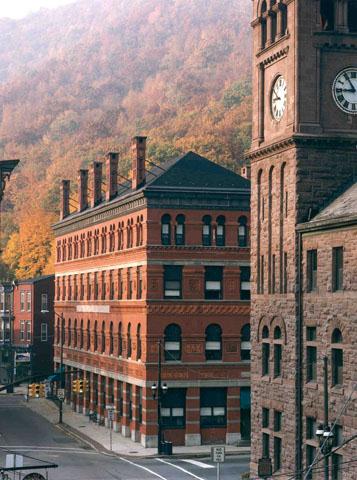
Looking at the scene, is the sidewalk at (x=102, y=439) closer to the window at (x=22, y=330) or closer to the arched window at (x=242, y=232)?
the arched window at (x=242, y=232)

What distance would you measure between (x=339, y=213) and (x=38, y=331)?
273 ft

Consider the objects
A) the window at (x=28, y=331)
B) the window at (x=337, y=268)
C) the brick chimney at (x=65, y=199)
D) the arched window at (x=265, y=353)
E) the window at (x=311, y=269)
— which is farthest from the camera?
the window at (x=28, y=331)

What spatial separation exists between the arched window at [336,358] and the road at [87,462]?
45.3 ft

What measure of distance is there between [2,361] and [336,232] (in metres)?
93.1

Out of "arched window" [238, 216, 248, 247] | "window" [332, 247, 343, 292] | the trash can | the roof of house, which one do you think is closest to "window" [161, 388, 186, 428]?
the trash can

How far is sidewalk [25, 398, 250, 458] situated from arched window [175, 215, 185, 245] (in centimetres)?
1361

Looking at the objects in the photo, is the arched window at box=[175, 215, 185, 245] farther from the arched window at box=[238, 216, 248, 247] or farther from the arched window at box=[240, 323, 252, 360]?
the arched window at box=[240, 323, 252, 360]

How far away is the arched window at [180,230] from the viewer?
7506 cm

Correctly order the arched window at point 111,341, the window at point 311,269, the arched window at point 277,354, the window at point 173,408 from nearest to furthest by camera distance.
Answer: the window at point 311,269 → the arched window at point 277,354 → the window at point 173,408 → the arched window at point 111,341

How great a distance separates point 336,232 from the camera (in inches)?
1804

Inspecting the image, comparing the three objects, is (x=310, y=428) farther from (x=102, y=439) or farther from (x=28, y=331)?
(x=28, y=331)

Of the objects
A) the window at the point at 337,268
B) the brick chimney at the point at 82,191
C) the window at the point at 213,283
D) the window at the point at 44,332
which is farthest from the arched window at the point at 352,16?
the window at the point at 44,332

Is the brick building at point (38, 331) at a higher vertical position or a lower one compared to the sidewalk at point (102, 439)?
higher

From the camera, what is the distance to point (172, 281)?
75.3m
